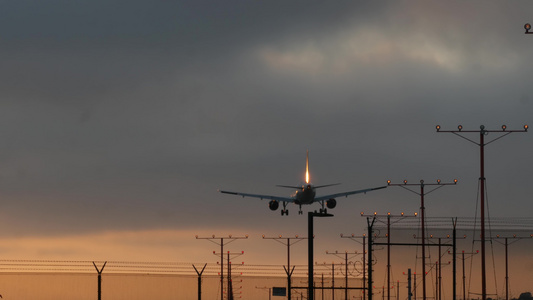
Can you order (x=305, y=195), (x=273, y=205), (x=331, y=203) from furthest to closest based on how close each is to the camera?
1. (x=331, y=203)
2. (x=273, y=205)
3. (x=305, y=195)

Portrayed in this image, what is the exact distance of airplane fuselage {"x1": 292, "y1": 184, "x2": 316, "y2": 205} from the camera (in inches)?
6152

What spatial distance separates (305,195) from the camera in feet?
513

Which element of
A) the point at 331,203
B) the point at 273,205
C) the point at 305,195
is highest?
the point at 305,195

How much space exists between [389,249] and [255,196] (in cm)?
3566

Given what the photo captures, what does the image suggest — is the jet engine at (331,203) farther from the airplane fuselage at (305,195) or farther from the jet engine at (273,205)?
the jet engine at (273,205)

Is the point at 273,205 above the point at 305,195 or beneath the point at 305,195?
beneath

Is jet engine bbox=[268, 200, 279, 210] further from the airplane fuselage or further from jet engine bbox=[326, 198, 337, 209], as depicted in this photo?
jet engine bbox=[326, 198, 337, 209]

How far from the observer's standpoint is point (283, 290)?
182m

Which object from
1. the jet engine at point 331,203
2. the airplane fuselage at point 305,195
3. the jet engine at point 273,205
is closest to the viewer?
the airplane fuselage at point 305,195

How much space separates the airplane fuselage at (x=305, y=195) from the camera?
156 m

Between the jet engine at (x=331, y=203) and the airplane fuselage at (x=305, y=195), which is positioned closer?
the airplane fuselage at (x=305, y=195)

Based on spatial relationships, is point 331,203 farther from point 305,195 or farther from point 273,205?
point 305,195

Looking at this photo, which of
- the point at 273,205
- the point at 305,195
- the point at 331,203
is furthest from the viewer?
the point at 331,203

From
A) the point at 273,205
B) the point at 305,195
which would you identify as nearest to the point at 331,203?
the point at 273,205
